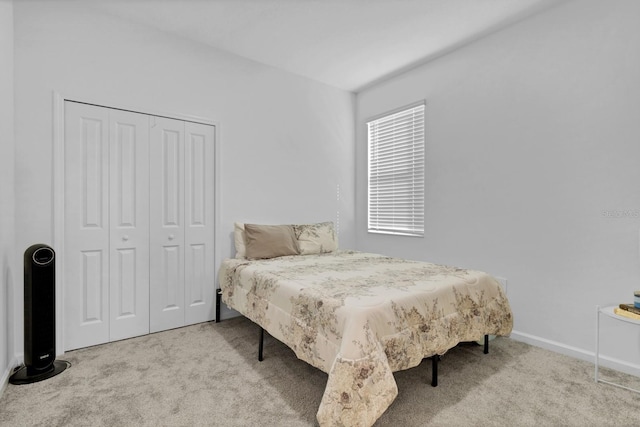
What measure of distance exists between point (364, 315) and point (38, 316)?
2.16 metres

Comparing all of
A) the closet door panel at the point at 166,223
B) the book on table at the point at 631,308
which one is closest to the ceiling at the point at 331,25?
the closet door panel at the point at 166,223

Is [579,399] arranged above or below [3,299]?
below

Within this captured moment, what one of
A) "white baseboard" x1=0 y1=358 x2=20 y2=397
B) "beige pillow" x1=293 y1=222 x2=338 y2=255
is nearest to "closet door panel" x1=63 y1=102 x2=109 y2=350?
"white baseboard" x1=0 y1=358 x2=20 y2=397

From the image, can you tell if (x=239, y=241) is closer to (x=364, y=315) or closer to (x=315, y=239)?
(x=315, y=239)

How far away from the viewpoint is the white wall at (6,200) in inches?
79.4

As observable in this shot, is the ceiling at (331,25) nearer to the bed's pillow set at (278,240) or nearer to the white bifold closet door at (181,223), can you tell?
the white bifold closet door at (181,223)

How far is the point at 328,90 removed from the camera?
4.20 metres

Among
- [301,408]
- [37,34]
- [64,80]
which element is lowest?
[301,408]

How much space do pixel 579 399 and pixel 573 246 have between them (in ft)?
3.69

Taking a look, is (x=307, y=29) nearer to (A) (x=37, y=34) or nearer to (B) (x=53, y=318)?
(A) (x=37, y=34)

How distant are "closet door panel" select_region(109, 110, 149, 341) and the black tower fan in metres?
0.55

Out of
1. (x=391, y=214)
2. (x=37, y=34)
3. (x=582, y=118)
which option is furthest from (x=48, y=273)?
(x=582, y=118)

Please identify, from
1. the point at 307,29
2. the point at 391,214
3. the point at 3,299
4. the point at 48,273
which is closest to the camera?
the point at 3,299

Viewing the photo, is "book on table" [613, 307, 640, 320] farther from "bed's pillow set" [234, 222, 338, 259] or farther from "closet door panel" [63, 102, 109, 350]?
"closet door panel" [63, 102, 109, 350]
